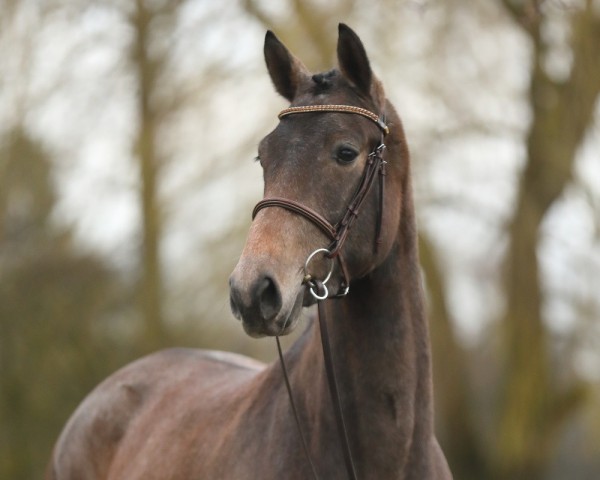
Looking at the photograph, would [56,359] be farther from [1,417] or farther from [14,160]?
[14,160]

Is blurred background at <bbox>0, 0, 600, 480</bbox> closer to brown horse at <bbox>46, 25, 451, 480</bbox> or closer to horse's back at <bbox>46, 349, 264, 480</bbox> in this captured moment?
horse's back at <bbox>46, 349, 264, 480</bbox>

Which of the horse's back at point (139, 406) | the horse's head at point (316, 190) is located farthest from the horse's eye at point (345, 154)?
the horse's back at point (139, 406)

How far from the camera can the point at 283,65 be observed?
13.8 feet

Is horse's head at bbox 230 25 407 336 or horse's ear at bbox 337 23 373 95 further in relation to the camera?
horse's ear at bbox 337 23 373 95

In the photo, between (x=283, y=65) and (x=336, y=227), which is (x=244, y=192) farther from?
(x=336, y=227)

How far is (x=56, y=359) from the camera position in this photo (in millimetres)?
15117

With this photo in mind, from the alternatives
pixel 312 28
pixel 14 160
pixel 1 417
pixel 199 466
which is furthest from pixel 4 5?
pixel 199 466

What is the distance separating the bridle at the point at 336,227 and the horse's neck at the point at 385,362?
0.31 feet

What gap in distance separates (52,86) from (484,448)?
8502 millimetres

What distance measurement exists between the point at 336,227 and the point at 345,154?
30 centimetres

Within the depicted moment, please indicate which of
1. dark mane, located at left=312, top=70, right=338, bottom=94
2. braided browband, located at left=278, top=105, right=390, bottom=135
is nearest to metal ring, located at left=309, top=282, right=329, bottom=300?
braided browband, located at left=278, top=105, right=390, bottom=135

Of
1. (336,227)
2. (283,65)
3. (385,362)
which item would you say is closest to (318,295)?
(336,227)

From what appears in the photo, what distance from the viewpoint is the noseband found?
3580mm

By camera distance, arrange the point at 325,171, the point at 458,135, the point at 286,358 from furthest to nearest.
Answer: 1. the point at 458,135
2. the point at 286,358
3. the point at 325,171
